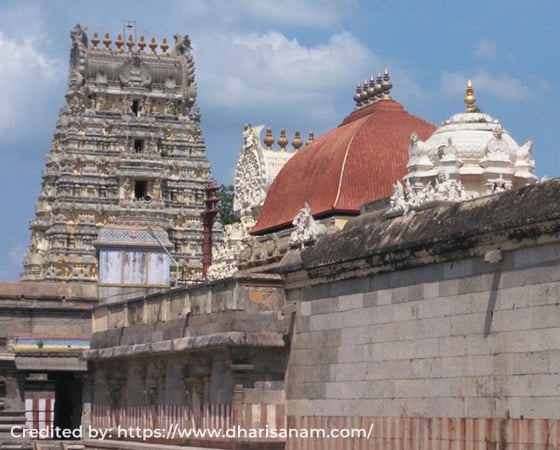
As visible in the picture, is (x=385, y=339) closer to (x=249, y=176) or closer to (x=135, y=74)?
(x=249, y=176)

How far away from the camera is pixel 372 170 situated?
1345 inches

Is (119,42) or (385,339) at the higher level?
(119,42)

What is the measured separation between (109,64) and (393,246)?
6262 centimetres

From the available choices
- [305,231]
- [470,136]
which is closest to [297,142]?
[470,136]

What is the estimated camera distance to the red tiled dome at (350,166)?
33781 mm

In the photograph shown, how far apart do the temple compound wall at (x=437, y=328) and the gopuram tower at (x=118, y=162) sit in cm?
5255

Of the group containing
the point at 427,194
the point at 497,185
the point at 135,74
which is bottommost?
the point at 427,194

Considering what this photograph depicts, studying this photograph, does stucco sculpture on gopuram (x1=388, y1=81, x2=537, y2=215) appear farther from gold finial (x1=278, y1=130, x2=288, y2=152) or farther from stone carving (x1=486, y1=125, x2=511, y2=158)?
gold finial (x1=278, y1=130, x2=288, y2=152)

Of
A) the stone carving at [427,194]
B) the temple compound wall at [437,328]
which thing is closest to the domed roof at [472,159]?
the stone carving at [427,194]

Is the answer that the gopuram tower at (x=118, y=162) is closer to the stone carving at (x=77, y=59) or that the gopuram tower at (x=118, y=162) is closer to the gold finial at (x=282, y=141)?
the stone carving at (x=77, y=59)

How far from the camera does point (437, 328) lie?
61.3 feet

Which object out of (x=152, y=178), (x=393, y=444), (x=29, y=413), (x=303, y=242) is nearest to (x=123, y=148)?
(x=152, y=178)

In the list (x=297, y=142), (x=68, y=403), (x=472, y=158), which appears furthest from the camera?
(x=297, y=142)

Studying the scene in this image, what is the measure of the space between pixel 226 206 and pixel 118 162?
546 inches
